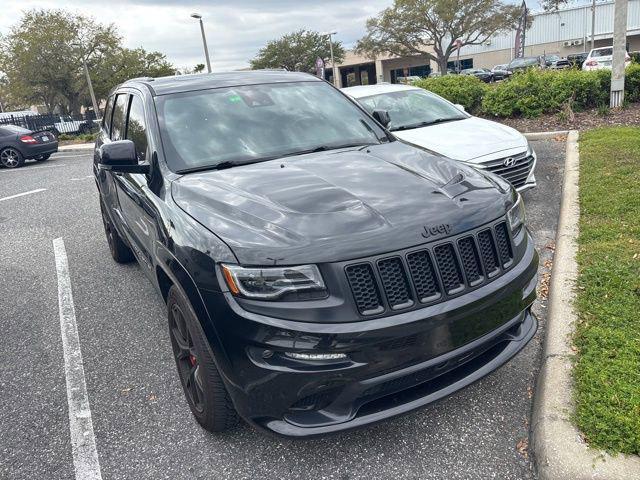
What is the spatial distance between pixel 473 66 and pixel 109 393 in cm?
7051

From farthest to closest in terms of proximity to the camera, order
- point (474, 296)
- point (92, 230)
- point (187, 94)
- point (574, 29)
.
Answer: point (574, 29) < point (92, 230) < point (187, 94) < point (474, 296)

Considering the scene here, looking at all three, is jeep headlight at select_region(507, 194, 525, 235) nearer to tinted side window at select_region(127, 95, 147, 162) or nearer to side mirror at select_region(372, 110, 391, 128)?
side mirror at select_region(372, 110, 391, 128)

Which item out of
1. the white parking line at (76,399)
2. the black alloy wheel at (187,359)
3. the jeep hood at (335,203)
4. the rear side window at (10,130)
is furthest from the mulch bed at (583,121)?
the rear side window at (10,130)

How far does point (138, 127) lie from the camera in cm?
377

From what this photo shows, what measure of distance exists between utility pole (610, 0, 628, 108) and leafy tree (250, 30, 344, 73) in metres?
48.3

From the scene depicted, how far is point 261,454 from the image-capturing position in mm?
2641

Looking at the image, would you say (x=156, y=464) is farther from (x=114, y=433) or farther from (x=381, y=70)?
(x=381, y=70)

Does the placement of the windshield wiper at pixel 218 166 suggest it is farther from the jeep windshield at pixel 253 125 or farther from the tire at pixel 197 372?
the tire at pixel 197 372

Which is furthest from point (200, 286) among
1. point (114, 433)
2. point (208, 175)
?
point (114, 433)

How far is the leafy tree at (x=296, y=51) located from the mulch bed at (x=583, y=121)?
48.3 metres

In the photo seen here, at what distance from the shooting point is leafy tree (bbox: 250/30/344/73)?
186 feet

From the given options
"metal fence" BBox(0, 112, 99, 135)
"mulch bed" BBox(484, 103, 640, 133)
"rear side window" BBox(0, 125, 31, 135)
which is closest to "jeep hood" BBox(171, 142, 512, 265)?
"mulch bed" BBox(484, 103, 640, 133)

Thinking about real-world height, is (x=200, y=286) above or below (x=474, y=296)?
above

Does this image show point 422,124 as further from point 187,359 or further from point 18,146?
point 18,146
